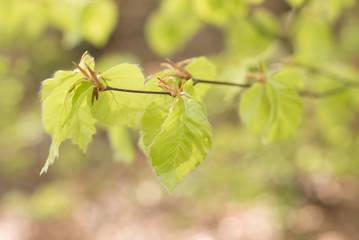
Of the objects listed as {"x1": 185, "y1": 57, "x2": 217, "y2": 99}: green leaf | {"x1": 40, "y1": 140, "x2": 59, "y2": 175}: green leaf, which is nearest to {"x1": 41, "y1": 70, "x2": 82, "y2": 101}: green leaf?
{"x1": 40, "y1": 140, "x2": 59, "y2": 175}: green leaf

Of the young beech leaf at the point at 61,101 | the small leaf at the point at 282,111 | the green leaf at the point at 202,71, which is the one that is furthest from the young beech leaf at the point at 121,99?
the small leaf at the point at 282,111

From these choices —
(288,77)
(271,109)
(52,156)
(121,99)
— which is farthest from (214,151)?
(52,156)

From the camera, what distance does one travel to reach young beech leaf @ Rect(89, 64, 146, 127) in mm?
658

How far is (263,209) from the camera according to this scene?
4246 mm

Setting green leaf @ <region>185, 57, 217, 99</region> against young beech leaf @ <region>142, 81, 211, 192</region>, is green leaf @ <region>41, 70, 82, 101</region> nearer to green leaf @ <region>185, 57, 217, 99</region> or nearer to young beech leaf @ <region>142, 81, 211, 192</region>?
young beech leaf @ <region>142, 81, 211, 192</region>

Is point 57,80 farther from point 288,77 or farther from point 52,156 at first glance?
point 288,77

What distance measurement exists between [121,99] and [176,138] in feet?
0.51

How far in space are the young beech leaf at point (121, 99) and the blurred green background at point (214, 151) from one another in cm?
36

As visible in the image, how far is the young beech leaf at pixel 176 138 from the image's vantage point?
1.97 feet

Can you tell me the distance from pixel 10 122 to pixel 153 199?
221 cm

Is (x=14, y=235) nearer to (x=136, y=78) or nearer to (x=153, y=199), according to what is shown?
(x=153, y=199)

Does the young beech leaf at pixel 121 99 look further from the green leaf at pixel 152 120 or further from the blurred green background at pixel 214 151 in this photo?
the blurred green background at pixel 214 151

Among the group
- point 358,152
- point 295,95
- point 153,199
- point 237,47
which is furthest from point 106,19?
point 153,199

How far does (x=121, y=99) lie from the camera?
0.69 m
